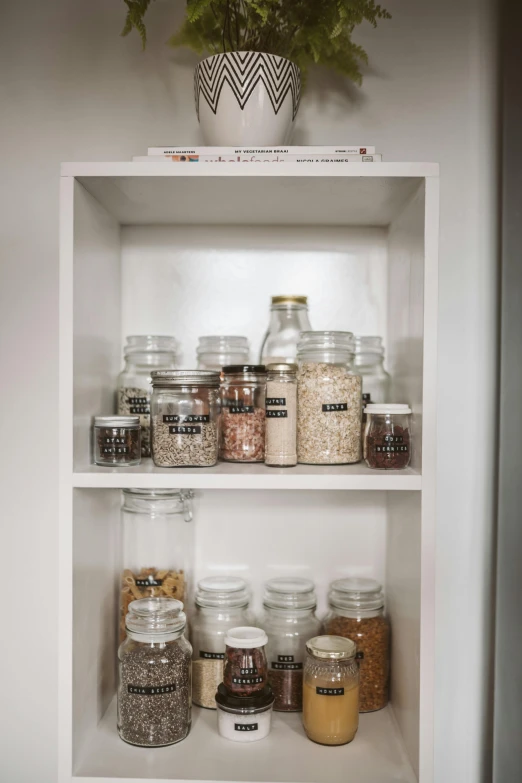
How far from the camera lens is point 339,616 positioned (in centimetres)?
127

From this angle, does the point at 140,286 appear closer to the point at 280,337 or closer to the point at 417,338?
the point at 280,337

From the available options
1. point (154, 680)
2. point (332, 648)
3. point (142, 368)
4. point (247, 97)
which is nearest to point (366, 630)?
point (332, 648)

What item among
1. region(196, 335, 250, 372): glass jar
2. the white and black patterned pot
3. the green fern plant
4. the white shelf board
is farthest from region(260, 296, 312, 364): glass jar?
the white shelf board

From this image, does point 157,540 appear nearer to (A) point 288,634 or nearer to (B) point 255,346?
(A) point 288,634

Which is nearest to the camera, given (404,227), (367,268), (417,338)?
(417,338)

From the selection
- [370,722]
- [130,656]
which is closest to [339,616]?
[370,722]

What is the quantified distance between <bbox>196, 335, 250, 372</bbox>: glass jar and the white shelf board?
0.64 metres

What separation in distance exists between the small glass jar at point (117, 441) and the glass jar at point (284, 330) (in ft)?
0.99

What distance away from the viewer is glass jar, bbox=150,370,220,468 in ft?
3.56

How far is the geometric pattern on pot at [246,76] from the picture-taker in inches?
42.4

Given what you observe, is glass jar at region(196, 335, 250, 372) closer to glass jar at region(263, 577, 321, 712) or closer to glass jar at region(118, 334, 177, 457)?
glass jar at region(118, 334, 177, 457)

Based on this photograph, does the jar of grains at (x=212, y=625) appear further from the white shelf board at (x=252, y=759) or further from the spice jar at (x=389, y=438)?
the spice jar at (x=389, y=438)

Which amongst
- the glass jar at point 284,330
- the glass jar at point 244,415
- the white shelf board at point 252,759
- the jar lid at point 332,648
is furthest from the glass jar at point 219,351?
the white shelf board at point 252,759

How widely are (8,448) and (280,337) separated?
618mm
